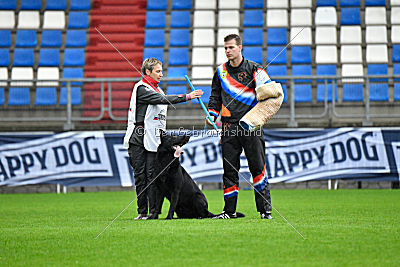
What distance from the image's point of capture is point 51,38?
19.1m

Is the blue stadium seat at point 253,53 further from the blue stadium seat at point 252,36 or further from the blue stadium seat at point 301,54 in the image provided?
the blue stadium seat at point 301,54

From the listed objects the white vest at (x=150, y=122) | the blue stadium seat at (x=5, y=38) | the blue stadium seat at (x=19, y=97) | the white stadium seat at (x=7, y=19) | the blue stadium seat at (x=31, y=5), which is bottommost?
the white vest at (x=150, y=122)

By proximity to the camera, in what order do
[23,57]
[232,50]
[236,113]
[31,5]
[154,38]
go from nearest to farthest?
[232,50] < [236,113] < [23,57] < [154,38] < [31,5]

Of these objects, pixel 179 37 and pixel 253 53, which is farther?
pixel 179 37

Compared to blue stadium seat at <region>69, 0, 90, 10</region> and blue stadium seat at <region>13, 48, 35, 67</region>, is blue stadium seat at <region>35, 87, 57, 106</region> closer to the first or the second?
blue stadium seat at <region>13, 48, 35, 67</region>

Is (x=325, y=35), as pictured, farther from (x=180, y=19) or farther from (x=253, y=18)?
(x=180, y=19)

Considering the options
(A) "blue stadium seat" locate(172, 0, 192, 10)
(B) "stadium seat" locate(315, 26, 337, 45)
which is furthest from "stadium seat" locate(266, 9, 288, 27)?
(A) "blue stadium seat" locate(172, 0, 192, 10)

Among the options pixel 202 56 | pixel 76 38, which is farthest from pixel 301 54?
pixel 76 38

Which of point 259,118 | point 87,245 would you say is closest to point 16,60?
point 259,118

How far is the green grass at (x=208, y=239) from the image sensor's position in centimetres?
461

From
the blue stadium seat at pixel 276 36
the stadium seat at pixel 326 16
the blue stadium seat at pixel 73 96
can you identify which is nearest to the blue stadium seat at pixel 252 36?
the blue stadium seat at pixel 276 36

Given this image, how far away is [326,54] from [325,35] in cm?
75

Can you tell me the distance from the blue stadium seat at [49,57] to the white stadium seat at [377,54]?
341 inches

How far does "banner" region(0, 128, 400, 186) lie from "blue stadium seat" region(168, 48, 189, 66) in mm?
4403
